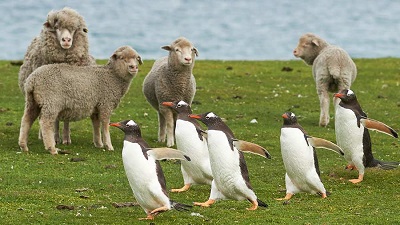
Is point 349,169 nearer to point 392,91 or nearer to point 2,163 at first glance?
point 2,163

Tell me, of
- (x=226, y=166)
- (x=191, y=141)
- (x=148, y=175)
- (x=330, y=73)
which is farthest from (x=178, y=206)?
(x=330, y=73)

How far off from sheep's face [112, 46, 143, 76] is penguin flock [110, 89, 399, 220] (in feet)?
11.4

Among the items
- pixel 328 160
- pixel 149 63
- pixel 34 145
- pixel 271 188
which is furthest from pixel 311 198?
pixel 149 63

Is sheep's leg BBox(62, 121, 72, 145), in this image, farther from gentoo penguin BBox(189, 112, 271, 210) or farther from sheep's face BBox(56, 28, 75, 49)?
gentoo penguin BBox(189, 112, 271, 210)

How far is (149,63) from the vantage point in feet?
85.5

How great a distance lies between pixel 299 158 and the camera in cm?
1087

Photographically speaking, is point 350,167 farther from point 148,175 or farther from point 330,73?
point 330,73

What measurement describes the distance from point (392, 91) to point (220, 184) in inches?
485

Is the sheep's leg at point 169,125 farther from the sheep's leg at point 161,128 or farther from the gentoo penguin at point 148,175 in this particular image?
the gentoo penguin at point 148,175

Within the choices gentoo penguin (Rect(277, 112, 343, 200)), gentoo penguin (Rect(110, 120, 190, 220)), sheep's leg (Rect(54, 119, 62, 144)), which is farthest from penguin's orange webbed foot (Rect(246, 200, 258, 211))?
sheep's leg (Rect(54, 119, 62, 144))

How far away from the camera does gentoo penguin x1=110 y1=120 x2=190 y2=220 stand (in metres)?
9.59

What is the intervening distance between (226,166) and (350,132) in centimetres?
239

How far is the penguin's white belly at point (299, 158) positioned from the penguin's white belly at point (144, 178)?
6.26 feet

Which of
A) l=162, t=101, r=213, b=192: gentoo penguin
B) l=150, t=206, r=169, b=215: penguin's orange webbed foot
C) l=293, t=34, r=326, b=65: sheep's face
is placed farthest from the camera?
l=293, t=34, r=326, b=65: sheep's face
